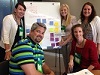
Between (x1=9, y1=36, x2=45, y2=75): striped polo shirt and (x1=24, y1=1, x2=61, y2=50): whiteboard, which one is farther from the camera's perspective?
(x1=24, y1=1, x2=61, y2=50): whiteboard

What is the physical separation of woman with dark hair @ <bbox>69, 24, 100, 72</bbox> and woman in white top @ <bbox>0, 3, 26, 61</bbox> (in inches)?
40.0

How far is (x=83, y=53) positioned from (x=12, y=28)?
126 cm

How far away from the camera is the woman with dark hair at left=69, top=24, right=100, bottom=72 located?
2363 millimetres

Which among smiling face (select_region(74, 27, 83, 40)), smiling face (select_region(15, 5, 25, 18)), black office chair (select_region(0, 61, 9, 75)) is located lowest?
black office chair (select_region(0, 61, 9, 75))

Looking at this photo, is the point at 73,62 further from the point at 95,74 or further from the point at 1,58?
the point at 1,58

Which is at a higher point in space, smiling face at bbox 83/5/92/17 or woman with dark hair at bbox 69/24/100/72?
smiling face at bbox 83/5/92/17

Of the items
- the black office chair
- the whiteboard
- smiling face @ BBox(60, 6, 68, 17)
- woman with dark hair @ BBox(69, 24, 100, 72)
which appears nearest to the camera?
the black office chair

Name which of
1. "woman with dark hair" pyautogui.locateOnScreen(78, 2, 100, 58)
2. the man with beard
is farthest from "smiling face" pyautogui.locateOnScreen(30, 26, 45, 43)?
"woman with dark hair" pyautogui.locateOnScreen(78, 2, 100, 58)

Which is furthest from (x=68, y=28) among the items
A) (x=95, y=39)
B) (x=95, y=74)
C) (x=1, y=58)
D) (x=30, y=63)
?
(x=30, y=63)

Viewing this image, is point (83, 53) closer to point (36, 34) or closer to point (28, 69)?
point (36, 34)

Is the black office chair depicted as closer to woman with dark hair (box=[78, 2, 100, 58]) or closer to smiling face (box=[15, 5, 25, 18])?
smiling face (box=[15, 5, 25, 18])

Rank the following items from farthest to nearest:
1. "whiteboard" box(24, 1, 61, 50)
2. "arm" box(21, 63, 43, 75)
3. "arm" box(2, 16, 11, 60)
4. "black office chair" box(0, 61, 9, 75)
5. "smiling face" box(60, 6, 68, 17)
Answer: "whiteboard" box(24, 1, 61, 50) → "smiling face" box(60, 6, 68, 17) → "arm" box(2, 16, 11, 60) → "black office chair" box(0, 61, 9, 75) → "arm" box(21, 63, 43, 75)

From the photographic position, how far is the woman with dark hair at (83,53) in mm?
2363

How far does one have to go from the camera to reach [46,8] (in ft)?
11.6
